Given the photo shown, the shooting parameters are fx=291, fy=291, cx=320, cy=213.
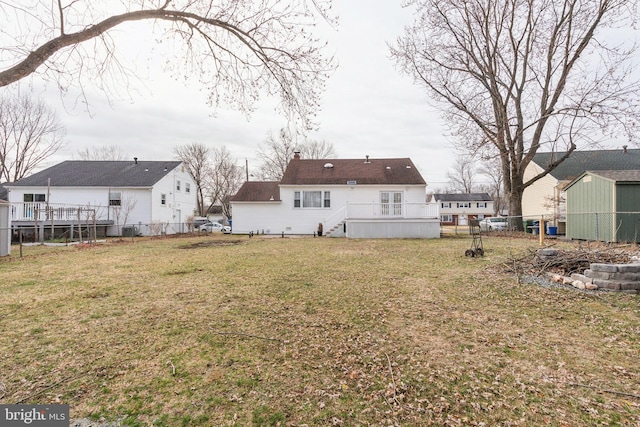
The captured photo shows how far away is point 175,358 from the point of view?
3.06 meters

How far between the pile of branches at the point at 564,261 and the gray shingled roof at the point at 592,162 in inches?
871

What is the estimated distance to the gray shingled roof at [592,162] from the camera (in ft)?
81.2

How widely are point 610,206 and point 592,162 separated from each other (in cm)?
1932

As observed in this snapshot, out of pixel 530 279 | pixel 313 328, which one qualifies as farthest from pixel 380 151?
pixel 313 328

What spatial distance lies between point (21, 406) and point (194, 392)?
1309 mm

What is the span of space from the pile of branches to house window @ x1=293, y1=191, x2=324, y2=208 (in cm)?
1376

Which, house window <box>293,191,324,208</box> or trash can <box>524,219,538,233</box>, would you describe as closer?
house window <box>293,191,324,208</box>

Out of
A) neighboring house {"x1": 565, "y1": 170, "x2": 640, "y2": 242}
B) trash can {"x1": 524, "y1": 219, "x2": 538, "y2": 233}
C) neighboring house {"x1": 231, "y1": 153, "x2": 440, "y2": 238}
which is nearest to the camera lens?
neighboring house {"x1": 565, "y1": 170, "x2": 640, "y2": 242}

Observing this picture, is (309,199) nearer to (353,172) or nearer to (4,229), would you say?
(353,172)

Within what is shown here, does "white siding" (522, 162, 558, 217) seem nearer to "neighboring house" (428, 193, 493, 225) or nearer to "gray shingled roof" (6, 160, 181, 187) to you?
"neighboring house" (428, 193, 493, 225)

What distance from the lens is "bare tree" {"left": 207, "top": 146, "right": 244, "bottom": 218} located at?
44.4 metres

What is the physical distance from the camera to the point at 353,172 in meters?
20.9

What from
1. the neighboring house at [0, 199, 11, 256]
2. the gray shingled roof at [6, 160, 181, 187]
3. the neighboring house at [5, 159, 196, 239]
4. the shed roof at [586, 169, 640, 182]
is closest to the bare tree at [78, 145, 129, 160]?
the gray shingled roof at [6, 160, 181, 187]

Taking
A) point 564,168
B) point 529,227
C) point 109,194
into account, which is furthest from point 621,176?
point 109,194
